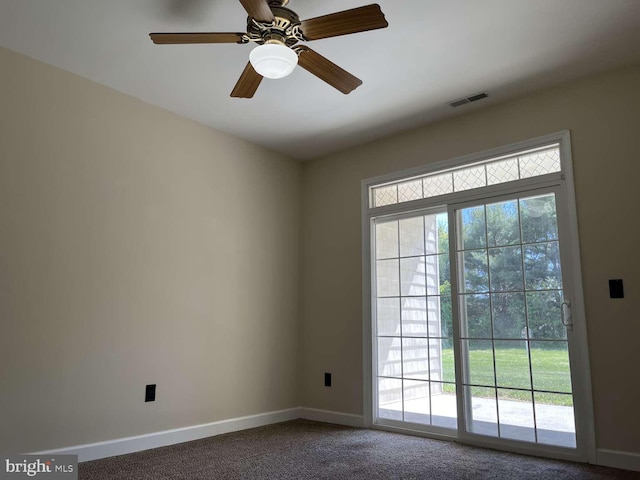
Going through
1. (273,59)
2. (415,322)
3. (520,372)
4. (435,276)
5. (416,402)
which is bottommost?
(416,402)

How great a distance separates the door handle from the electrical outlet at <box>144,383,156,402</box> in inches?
117

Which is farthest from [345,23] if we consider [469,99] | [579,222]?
[579,222]

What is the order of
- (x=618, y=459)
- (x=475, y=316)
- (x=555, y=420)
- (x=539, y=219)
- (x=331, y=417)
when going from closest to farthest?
(x=618, y=459), (x=555, y=420), (x=539, y=219), (x=475, y=316), (x=331, y=417)

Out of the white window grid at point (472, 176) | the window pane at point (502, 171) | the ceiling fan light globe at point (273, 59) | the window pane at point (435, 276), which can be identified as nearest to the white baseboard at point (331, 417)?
the window pane at point (435, 276)

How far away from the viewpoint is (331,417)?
433 cm

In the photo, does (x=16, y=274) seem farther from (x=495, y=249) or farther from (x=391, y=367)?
(x=495, y=249)

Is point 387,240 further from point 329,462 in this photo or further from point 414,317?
point 329,462

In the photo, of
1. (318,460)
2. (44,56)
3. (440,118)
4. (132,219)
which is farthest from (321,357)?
(44,56)

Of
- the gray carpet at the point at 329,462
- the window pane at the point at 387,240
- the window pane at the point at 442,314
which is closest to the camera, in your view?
the gray carpet at the point at 329,462

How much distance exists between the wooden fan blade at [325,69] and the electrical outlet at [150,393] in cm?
252

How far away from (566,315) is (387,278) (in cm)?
152

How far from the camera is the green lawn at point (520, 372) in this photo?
10.5 ft

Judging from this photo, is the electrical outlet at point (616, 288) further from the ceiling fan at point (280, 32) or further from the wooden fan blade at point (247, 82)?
the wooden fan blade at point (247, 82)

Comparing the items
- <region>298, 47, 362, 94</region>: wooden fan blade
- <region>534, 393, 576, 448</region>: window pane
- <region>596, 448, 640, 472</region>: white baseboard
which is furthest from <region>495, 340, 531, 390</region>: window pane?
<region>298, 47, 362, 94</region>: wooden fan blade
